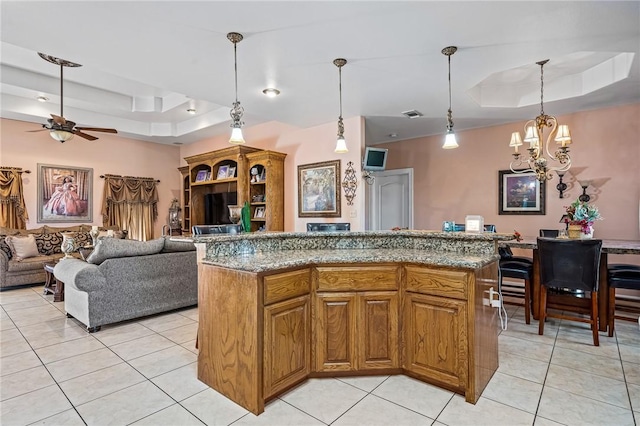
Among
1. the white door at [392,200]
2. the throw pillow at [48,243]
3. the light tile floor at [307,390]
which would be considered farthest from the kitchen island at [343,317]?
the throw pillow at [48,243]

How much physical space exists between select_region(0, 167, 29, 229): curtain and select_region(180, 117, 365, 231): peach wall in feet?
13.1

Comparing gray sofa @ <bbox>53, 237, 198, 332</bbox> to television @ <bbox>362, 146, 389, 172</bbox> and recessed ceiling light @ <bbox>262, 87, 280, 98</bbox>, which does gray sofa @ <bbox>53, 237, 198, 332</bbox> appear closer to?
recessed ceiling light @ <bbox>262, 87, 280, 98</bbox>

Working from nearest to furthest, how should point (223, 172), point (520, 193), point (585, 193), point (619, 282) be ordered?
point (619, 282) → point (585, 193) → point (520, 193) → point (223, 172)

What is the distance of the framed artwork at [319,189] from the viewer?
5105 millimetres

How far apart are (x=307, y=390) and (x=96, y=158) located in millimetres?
6667

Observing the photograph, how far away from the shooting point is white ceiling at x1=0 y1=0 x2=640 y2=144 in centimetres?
228

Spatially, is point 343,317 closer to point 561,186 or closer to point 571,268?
point 571,268

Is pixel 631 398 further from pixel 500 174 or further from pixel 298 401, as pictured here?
pixel 500 174

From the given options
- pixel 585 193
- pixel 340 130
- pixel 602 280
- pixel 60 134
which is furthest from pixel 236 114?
pixel 585 193

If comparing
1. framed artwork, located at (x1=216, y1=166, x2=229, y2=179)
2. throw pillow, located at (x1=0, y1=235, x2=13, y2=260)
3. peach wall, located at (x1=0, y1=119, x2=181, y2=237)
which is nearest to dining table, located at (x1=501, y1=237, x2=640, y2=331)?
framed artwork, located at (x1=216, y1=166, x2=229, y2=179)

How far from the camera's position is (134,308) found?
3.57 m

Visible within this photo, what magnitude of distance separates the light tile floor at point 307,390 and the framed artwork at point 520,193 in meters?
2.23

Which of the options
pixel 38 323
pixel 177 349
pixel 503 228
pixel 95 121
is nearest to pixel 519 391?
pixel 177 349

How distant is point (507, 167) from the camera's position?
5.16 metres
